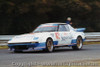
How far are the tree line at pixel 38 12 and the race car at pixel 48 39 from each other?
7.81 m

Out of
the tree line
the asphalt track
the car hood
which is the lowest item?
the asphalt track

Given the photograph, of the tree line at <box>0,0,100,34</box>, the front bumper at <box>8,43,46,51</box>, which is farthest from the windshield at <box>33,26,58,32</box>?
the tree line at <box>0,0,100,34</box>

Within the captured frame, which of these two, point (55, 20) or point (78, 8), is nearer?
point (78, 8)

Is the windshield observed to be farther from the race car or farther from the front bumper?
the front bumper

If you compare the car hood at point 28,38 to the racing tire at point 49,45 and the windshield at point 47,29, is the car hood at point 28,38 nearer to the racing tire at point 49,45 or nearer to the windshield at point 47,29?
the racing tire at point 49,45

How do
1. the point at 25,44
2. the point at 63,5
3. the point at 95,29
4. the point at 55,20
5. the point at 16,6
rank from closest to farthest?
the point at 25,44 → the point at 16,6 → the point at 63,5 → the point at 55,20 → the point at 95,29

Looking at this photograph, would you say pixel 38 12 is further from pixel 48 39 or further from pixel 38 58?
pixel 38 58

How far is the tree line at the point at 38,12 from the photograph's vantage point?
23.7m

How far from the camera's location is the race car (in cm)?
1395

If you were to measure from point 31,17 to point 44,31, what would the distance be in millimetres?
11094

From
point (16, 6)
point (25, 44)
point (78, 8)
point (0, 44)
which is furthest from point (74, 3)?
point (25, 44)

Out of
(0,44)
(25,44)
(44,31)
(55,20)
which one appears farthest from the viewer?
(55,20)

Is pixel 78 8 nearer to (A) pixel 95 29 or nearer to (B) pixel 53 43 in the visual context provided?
(A) pixel 95 29

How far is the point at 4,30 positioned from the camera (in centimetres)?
2486
